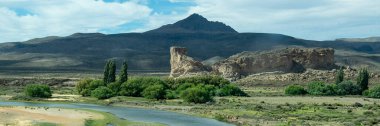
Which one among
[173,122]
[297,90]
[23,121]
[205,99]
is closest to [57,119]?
[23,121]

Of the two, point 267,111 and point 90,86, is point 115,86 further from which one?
point 267,111

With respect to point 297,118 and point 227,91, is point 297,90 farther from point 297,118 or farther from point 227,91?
point 297,118

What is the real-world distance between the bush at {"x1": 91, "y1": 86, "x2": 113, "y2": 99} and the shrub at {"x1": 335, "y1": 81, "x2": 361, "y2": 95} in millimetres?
47767

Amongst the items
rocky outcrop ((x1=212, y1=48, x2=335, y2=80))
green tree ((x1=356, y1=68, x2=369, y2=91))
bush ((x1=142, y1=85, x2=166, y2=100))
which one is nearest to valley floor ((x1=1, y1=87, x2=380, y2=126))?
bush ((x1=142, y1=85, x2=166, y2=100))

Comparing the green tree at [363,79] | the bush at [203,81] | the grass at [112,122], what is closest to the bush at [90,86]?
the bush at [203,81]

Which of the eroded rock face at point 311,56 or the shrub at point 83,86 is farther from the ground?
the eroded rock face at point 311,56

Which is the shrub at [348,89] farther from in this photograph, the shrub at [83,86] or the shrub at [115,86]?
the shrub at [83,86]

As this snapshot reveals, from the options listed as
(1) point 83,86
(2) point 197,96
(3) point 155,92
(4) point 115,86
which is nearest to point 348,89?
(2) point 197,96

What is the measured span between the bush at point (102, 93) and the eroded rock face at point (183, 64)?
55.3m

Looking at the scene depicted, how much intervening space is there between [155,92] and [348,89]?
137 feet

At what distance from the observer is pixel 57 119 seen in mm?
67125

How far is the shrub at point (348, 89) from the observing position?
12156cm

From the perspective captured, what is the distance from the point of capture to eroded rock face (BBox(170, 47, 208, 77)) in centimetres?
16762

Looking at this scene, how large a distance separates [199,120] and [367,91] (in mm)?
59016
